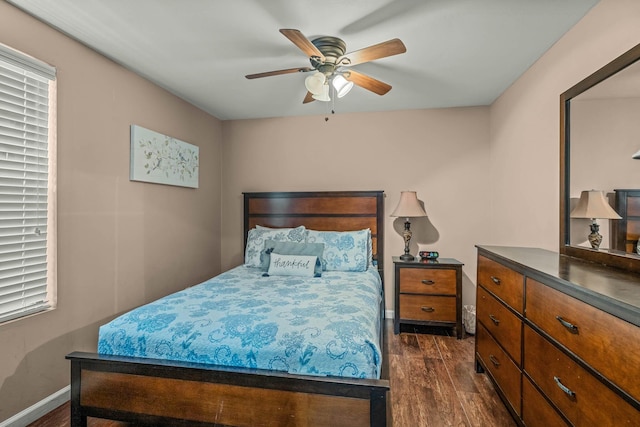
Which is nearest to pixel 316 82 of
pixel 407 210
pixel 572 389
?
pixel 407 210

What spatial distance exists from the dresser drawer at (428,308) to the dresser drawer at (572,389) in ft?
5.22

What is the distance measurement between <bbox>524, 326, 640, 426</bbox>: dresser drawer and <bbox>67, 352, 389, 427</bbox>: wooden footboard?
73 cm

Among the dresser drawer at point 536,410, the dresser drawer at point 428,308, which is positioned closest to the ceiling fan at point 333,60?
the dresser drawer at point 536,410

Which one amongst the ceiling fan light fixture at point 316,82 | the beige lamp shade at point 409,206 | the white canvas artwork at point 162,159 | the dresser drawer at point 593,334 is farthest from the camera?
the beige lamp shade at point 409,206

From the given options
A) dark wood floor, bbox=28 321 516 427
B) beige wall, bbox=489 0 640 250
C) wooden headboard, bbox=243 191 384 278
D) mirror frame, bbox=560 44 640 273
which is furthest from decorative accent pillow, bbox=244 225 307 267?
mirror frame, bbox=560 44 640 273

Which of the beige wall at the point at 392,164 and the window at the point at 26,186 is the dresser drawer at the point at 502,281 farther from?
the window at the point at 26,186

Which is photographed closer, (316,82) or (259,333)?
A: (259,333)

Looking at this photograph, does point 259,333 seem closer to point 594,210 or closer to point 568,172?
point 594,210

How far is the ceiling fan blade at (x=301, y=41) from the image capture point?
1705 millimetres

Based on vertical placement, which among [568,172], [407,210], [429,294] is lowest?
[429,294]

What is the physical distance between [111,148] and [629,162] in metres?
3.27

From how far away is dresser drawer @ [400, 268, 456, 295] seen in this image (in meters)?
3.30

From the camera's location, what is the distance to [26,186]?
1.95m

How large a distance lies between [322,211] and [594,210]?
253cm
